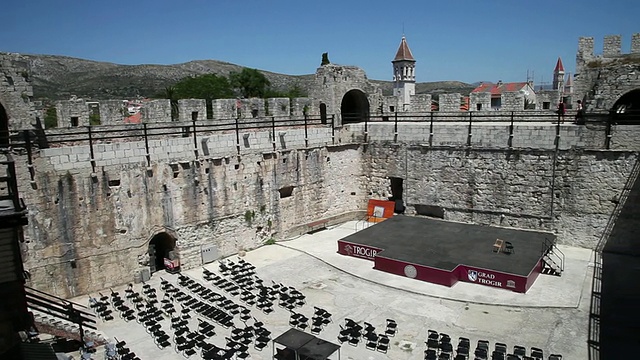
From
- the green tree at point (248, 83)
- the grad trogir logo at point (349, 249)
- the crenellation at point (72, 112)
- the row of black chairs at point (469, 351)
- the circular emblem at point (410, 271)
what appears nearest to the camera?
the row of black chairs at point (469, 351)

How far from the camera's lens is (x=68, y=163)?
11.9 metres

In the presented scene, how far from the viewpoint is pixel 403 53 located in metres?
47.8

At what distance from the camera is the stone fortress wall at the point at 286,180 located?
39.3 feet

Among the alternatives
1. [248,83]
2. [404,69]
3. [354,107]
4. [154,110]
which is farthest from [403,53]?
[154,110]

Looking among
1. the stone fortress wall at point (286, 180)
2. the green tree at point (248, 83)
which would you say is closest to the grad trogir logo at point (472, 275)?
the stone fortress wall at point (286, 180)

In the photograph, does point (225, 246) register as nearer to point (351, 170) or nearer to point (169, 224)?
point (169, 224)

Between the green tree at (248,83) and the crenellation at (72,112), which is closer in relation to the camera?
the crenellation at (72,112)

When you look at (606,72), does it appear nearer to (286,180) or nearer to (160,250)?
(286,180)

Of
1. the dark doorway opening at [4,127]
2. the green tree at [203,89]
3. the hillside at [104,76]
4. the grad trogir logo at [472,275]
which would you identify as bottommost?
the grad trogir logo at [472,275]

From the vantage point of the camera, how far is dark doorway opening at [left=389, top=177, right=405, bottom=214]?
60.3 ft

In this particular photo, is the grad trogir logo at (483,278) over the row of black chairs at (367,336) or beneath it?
over

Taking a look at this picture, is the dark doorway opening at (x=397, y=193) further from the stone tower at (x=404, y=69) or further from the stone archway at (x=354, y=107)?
the stone tower at (x=404, y=69)

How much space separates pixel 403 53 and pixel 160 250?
1533 inches

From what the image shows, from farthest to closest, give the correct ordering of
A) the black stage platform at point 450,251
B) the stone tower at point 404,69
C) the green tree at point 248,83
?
1. the green tree at point 248,83
2. the stone tower at point 404,69
3. the black stage platform at point 450,251
